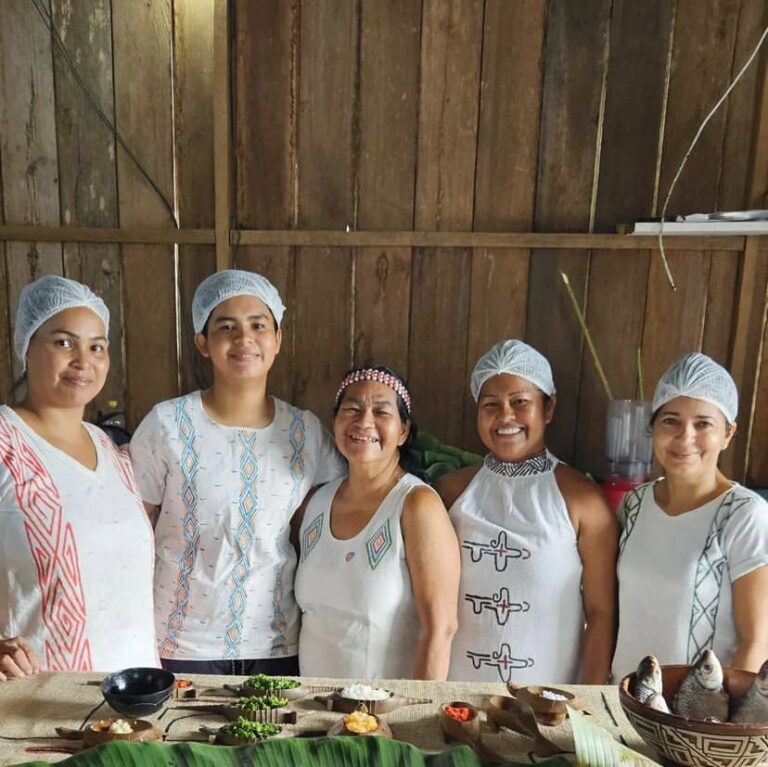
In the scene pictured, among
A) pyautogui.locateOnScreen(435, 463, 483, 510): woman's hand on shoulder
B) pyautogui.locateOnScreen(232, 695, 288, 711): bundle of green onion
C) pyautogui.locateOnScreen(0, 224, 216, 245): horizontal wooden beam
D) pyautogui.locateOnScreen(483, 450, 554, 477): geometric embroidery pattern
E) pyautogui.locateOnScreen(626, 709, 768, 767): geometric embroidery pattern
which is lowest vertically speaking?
pyautogui.locateOnScreen(232, 695, 288, 711): bundle of green onion

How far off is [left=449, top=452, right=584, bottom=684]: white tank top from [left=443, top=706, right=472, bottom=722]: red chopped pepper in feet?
2.21

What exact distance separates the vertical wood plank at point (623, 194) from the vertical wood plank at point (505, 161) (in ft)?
0.90

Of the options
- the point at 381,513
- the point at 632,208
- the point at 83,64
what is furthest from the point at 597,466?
the point at 83,64

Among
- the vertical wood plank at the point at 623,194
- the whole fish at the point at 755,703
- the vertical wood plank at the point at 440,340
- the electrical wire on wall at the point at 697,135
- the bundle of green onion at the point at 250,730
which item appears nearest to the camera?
the whole fish at the point at 755,703

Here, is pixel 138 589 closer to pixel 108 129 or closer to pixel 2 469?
pixel 2 469

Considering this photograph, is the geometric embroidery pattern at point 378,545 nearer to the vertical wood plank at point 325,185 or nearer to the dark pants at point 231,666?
the dark pants at point 231,666

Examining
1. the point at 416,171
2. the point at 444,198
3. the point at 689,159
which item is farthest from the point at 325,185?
the point at 689,159

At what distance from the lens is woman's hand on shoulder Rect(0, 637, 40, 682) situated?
159 cm

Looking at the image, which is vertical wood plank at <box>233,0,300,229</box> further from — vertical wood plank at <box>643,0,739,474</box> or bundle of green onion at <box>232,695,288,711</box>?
bundle of green onion at <box>232,695,288,711</box>

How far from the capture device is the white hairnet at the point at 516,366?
220 centimetres

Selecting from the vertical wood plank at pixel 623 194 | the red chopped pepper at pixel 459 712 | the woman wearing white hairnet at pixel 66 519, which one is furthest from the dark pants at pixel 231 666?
the vertical wood plank at pixel 623 194

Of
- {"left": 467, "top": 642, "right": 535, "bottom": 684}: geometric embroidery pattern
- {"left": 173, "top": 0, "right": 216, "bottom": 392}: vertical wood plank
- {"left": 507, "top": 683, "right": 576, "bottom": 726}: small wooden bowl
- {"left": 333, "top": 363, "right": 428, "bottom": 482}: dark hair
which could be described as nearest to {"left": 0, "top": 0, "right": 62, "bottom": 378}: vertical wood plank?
{"left": 173, "top": 0, "right": 216, "bottom": 392}: vertical wood plank

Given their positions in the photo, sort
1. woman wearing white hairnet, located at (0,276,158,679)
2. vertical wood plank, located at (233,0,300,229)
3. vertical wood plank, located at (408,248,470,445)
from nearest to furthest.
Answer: woman wearing white hairnet, located at (0,276,158,679) → vertical wood plank, located at (233,0,300,229) → vertical wood plank, located at (408,248,470,445)

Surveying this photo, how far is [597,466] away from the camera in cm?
299
